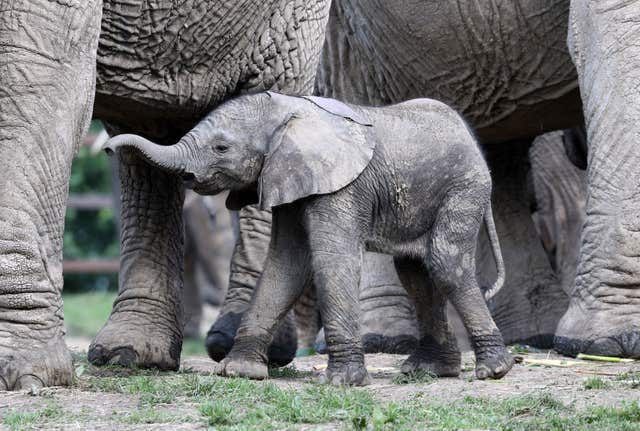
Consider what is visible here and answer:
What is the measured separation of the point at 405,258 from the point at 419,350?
32 cm

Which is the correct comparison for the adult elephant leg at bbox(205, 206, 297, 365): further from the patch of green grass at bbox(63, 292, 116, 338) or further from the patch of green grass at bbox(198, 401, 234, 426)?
the patch of green grass at bbox(63, 292, 116, 338)

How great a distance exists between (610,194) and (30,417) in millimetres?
2639

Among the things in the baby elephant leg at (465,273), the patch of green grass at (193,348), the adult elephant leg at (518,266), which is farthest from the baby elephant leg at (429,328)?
the patch of green grass at (193,348)

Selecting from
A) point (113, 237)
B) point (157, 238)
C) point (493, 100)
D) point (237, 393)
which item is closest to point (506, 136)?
point (493, 100)

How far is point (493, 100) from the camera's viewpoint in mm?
7199

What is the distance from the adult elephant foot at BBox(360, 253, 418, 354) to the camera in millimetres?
6715

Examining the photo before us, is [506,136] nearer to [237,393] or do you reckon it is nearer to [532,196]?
[532,196]

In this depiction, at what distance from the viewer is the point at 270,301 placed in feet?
16.9

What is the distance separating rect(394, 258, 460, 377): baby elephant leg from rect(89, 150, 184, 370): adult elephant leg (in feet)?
3.07

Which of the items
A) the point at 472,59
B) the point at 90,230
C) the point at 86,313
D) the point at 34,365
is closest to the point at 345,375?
the point at 34,365

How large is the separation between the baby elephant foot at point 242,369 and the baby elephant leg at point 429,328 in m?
0.52

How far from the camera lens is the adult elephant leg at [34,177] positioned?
4.59m

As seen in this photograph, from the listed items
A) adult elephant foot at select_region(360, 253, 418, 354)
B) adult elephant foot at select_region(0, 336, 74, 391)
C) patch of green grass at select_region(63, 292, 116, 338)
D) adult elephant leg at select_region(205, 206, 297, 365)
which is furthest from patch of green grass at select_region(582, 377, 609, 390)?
patch of green grass at select_region(63, 292, 116, 338)

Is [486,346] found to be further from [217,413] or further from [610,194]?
[217,413]
